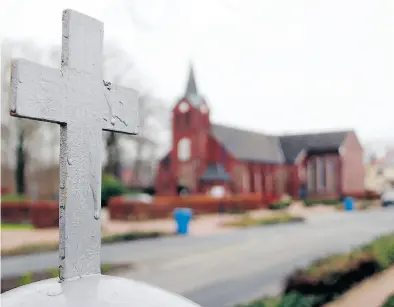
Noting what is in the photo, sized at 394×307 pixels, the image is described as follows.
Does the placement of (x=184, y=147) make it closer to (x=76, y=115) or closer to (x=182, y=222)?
(x=182, y=222)

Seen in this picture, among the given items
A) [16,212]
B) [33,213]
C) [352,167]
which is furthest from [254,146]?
[352,167]

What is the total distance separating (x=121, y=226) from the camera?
14570 mm

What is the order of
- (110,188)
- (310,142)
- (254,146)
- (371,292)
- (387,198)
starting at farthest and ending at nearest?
(110,188) < (254,146) < (310,142) < (387,198) < (371,292)

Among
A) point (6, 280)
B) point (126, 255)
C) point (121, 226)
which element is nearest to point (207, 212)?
point (121, 226)

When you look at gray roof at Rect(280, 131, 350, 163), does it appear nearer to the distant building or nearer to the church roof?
the church roof

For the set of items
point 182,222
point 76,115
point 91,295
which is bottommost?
point 182,222

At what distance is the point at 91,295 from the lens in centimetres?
144

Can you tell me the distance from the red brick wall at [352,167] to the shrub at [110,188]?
12442mm

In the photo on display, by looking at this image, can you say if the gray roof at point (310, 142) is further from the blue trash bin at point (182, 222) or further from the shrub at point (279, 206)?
the blue trash bin at point (182, 222)

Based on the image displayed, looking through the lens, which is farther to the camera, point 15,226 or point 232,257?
point 15,226

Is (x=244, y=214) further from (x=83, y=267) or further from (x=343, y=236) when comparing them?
(x=83, y=267)

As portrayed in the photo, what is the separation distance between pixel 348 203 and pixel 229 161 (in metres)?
12.1

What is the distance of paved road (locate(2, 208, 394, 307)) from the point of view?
6176 mm

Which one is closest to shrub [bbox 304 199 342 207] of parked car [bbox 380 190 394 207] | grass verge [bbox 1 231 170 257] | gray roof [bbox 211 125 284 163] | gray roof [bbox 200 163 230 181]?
parked car [bbox 380 190 394 207]
